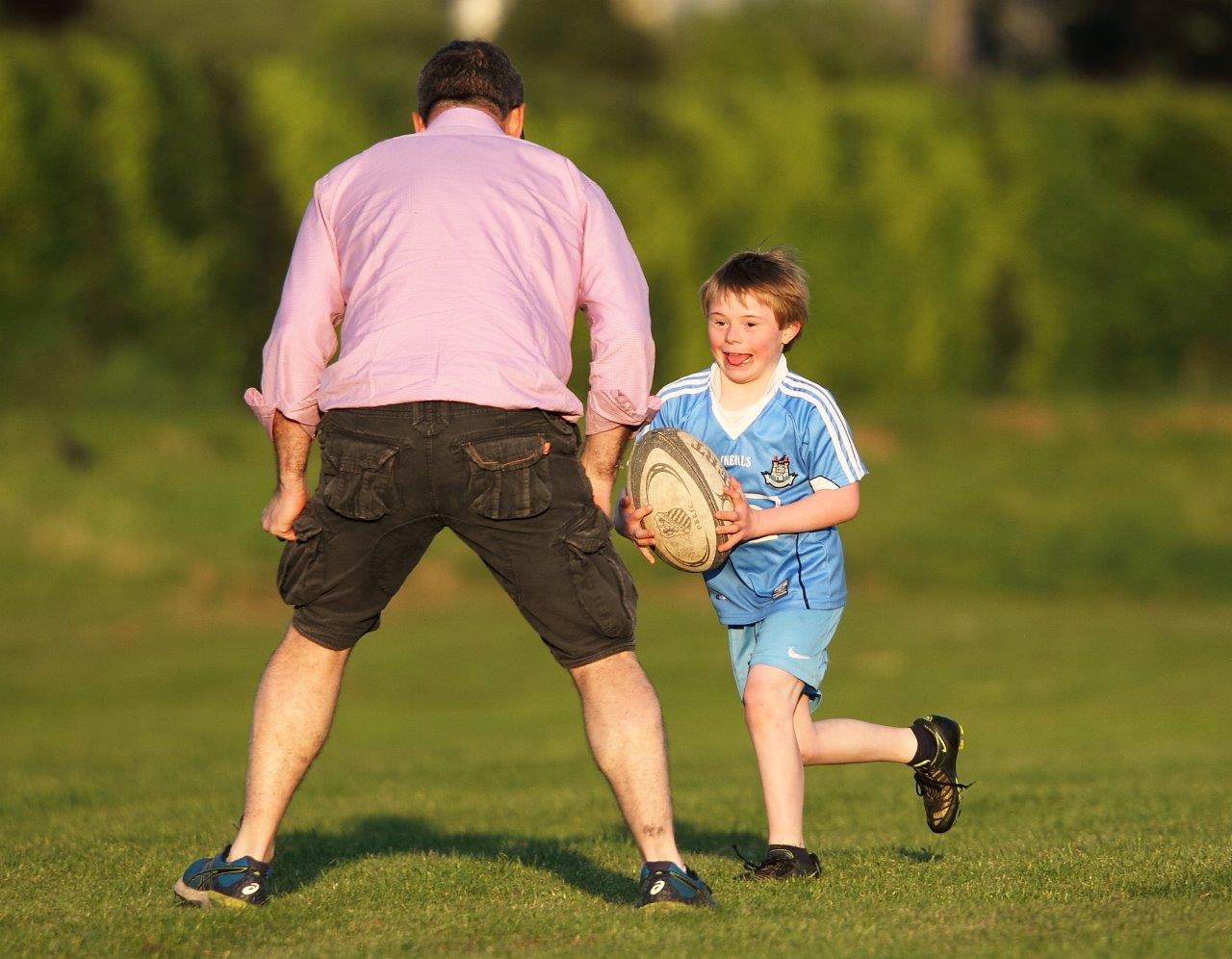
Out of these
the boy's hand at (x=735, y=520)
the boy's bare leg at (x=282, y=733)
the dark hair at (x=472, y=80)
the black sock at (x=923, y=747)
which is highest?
the dark hair at (x=472, y=80)

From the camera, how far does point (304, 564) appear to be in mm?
5133

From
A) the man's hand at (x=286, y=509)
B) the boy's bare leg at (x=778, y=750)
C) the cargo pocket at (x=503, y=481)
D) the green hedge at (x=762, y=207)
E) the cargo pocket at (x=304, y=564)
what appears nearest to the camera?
the cargo pocket at (x=503, y=481)

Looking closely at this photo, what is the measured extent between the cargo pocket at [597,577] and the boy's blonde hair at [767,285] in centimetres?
115

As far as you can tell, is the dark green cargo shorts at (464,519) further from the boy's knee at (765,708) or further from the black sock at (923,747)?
the black sock at (923,747)

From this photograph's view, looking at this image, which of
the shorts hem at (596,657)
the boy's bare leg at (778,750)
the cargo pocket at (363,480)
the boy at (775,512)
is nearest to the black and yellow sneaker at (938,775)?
the boy at (775,512)

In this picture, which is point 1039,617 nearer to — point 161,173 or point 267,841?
point 161,173

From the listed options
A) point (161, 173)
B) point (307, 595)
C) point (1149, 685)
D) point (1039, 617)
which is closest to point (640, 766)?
point (307, 595)

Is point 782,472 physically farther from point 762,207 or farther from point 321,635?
point 762,207

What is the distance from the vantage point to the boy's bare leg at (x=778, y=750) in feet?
18.9

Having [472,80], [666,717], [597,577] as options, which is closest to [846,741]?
[597,577]

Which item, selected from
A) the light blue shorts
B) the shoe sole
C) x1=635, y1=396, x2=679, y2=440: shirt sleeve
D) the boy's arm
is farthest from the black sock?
the shoe sole

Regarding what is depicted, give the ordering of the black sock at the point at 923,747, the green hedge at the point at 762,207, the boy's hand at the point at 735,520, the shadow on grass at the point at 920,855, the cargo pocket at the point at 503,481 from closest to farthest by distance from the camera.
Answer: the cargo pocket at the point at 503,481 < the boy's hand at the point at 735,520 < the shadow on grass at the point at 920,855 < the black sock at the point at 923,747 < the green hedge at the point at 762,207

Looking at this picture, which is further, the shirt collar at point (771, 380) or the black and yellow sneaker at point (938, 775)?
the black and yellow sneaker at point (938, 775)

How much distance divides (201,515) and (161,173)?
396 centimetres
